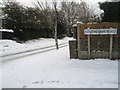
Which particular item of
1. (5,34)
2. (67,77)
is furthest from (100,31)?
(5,34)

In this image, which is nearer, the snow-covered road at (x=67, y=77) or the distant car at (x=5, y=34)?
the snow-covered road at (x=67, y=77)

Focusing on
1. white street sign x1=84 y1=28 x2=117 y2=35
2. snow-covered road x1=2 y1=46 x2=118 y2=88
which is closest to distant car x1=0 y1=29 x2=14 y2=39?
white street sign x1=84 y1=28 x2=117 y2=35

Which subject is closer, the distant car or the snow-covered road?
the snow-covered road

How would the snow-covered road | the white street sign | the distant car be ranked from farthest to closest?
the distant car → the white street sign → the snow-covered road

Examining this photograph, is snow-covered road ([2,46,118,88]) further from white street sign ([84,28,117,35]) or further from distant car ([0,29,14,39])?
distant car ([0,29,14,39])

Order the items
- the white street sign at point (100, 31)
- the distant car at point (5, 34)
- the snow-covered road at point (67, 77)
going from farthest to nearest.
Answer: the distant car at point (5, 34) → the white street sign at point (100, 31) → the snow-covered road at point (67, 77)

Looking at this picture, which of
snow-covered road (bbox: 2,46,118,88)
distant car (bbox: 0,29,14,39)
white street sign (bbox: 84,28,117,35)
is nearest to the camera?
snow-covered road (bbox: 2,46,118,88)

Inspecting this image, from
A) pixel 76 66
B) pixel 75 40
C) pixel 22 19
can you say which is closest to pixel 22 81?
pixel 76 66

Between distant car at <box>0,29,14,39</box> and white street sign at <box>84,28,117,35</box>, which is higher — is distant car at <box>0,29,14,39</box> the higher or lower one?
the lower one

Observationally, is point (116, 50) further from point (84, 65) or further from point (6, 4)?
point (6, 4)

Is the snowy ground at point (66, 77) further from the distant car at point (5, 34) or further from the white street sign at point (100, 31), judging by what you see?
the distant car at point (5, 34)

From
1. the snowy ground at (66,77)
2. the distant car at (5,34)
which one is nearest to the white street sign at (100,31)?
the snowy ground at (66,77)

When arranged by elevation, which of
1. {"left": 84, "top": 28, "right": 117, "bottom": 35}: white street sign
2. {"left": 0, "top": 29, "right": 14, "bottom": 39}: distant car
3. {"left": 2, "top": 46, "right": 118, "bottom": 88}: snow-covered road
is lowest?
{"left": 2, "top": 46, "right": 118, "bottom": 88}: snow-covered road

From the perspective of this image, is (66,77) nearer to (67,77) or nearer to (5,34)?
(67,77)
